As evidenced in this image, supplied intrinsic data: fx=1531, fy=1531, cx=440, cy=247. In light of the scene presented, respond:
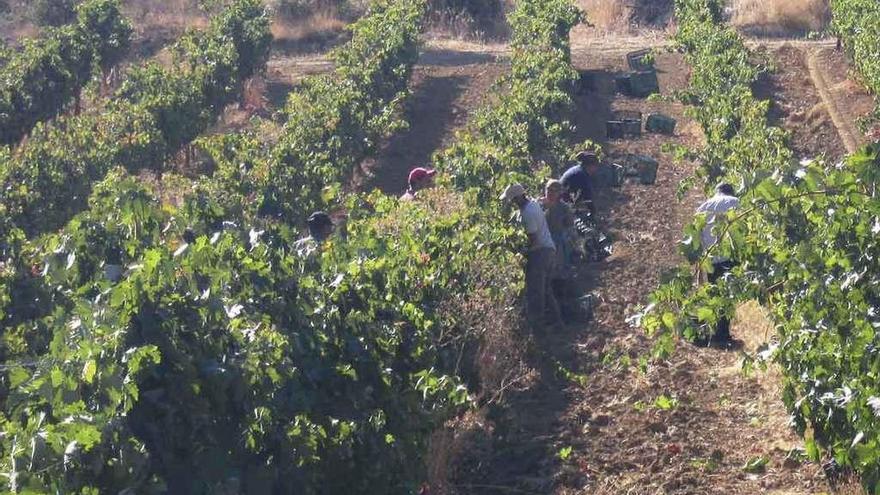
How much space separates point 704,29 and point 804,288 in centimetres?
1517

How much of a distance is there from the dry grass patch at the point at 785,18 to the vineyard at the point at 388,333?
14260 mm

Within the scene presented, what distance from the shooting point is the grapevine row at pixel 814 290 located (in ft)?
20.3

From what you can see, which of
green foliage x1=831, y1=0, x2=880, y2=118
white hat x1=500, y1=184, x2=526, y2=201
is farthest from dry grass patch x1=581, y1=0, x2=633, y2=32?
white hat x1=500, y1=184, x2=526, y2=201

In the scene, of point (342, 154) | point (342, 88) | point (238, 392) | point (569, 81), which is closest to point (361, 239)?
point (238, 392)

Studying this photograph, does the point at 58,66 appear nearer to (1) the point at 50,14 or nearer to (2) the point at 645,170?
(2) the point at 645,170

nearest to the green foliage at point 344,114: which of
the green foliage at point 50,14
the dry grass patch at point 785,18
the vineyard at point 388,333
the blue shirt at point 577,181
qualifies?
the vineyard at point 388,333

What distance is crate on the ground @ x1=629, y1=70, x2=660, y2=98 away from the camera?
860 inches

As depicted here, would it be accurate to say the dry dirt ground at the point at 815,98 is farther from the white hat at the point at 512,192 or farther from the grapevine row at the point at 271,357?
the grapevine row at the point at 271,357

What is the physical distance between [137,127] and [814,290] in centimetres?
1193

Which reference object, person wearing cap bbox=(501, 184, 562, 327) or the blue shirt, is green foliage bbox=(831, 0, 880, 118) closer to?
the blue shirt

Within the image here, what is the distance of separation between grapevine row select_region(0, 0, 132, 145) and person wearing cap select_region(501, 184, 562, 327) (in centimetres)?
1087

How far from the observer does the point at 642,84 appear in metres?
21.9

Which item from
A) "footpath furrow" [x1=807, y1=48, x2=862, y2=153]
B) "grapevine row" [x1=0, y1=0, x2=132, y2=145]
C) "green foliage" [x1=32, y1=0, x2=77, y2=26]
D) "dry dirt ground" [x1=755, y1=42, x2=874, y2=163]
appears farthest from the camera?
"green foliage" [x1=32, y1=0, x2=77, y2=26]

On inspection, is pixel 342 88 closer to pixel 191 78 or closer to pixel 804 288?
pixel 191 78
